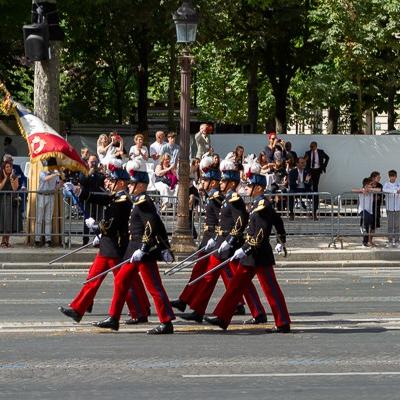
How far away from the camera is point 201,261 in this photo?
52.5 ft

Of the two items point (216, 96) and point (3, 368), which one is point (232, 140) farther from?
point (216, 96)

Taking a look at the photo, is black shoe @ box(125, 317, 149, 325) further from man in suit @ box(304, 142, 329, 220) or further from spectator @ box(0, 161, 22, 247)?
man in suit @ box(304, 142, 329, 220)

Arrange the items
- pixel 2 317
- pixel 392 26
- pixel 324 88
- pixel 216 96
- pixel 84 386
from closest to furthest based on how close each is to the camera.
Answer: pixel 84 386 < pixel 2 317 < pixel 392 26 < pixel 324 88 < pixel 216 96

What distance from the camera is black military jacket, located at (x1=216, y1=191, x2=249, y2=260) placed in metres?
15.3

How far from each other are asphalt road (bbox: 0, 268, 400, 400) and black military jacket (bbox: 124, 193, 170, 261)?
897 millimetres

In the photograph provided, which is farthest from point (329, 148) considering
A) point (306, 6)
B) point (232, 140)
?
point (306, 6)

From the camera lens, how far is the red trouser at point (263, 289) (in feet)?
48.0

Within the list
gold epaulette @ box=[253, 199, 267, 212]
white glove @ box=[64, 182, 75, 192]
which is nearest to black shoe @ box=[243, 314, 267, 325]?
gold epaulette @ box=[253, 199, 267, 212]

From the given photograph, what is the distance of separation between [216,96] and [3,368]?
1982 inches

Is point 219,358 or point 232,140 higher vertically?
point 232,140

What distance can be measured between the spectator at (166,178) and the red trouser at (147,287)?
12902mm

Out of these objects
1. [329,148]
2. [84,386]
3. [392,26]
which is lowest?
[84,386]

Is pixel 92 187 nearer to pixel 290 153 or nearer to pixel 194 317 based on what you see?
pixel 194 317

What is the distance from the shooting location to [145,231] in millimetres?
14492
